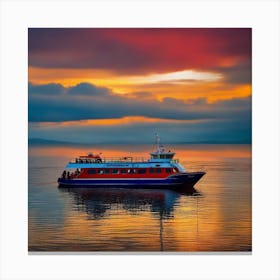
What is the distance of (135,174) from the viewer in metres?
15.1

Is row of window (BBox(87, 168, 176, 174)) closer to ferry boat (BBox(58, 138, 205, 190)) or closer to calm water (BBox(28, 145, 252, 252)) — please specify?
ferry boat (BBox(58, 138, 205, 190))

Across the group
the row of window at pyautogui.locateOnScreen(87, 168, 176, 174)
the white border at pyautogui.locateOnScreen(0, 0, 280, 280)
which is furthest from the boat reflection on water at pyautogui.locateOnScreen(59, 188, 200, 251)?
Result: the white border at pyautogui.locateOnScreen(0, 0, 280, 280)

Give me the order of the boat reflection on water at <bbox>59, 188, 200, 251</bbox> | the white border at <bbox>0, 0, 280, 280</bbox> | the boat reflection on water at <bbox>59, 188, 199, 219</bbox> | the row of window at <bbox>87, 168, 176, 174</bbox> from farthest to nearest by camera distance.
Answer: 1. the row of window at <bbox>87, 168, 176, 174</bbox>
2. the boat reflection on water at <bbox>59, 188, 199, 219</bbox>
3. the boat reflection on water at <bbox>59, 188, 200, 251</bbox>
4. the white border at <bbox>0, 0, 280, 280</bbox>

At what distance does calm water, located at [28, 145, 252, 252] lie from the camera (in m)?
10.6

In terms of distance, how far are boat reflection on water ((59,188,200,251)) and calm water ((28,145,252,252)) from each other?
20 mm

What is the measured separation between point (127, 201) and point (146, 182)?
220 centimetres

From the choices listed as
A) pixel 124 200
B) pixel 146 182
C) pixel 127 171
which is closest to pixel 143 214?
pixel 124 200

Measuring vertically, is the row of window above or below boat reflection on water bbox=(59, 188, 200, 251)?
above
